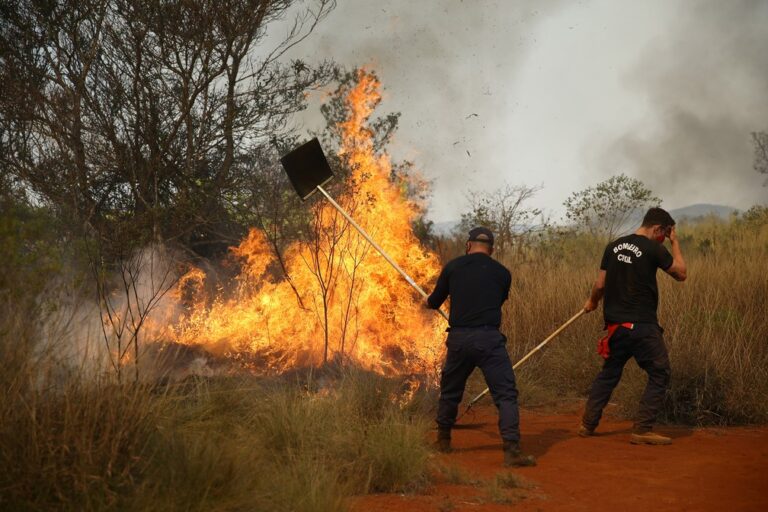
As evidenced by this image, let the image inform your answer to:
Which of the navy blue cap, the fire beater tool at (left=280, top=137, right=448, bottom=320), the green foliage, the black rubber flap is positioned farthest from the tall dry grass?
the green foliage

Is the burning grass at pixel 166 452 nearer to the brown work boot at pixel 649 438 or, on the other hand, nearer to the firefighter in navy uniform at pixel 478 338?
the firefighter in navy uniform at pixel 478 338

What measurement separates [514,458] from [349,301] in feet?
15.2

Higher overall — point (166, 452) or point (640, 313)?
point (640, 313)

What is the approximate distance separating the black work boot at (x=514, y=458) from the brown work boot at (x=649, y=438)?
1390 millimetres

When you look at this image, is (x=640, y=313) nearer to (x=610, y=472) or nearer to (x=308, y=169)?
(x=610, y=472)

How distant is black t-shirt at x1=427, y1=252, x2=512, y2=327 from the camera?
266 inches

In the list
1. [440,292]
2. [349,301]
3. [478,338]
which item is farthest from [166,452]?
[349,301]

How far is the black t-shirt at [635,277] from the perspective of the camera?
24.3 ft

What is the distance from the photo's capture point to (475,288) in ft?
22.3

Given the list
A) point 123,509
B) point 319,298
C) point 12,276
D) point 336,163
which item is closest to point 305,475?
point 123,509

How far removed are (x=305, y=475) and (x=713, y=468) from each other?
3.43m

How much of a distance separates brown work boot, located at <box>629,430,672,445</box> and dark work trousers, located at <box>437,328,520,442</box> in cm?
150

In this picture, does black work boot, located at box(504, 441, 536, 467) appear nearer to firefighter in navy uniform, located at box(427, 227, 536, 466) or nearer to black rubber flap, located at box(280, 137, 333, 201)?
firefighter in navy uniform, located at box(427, 227, 536, 466)

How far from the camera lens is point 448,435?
7.00 meters
